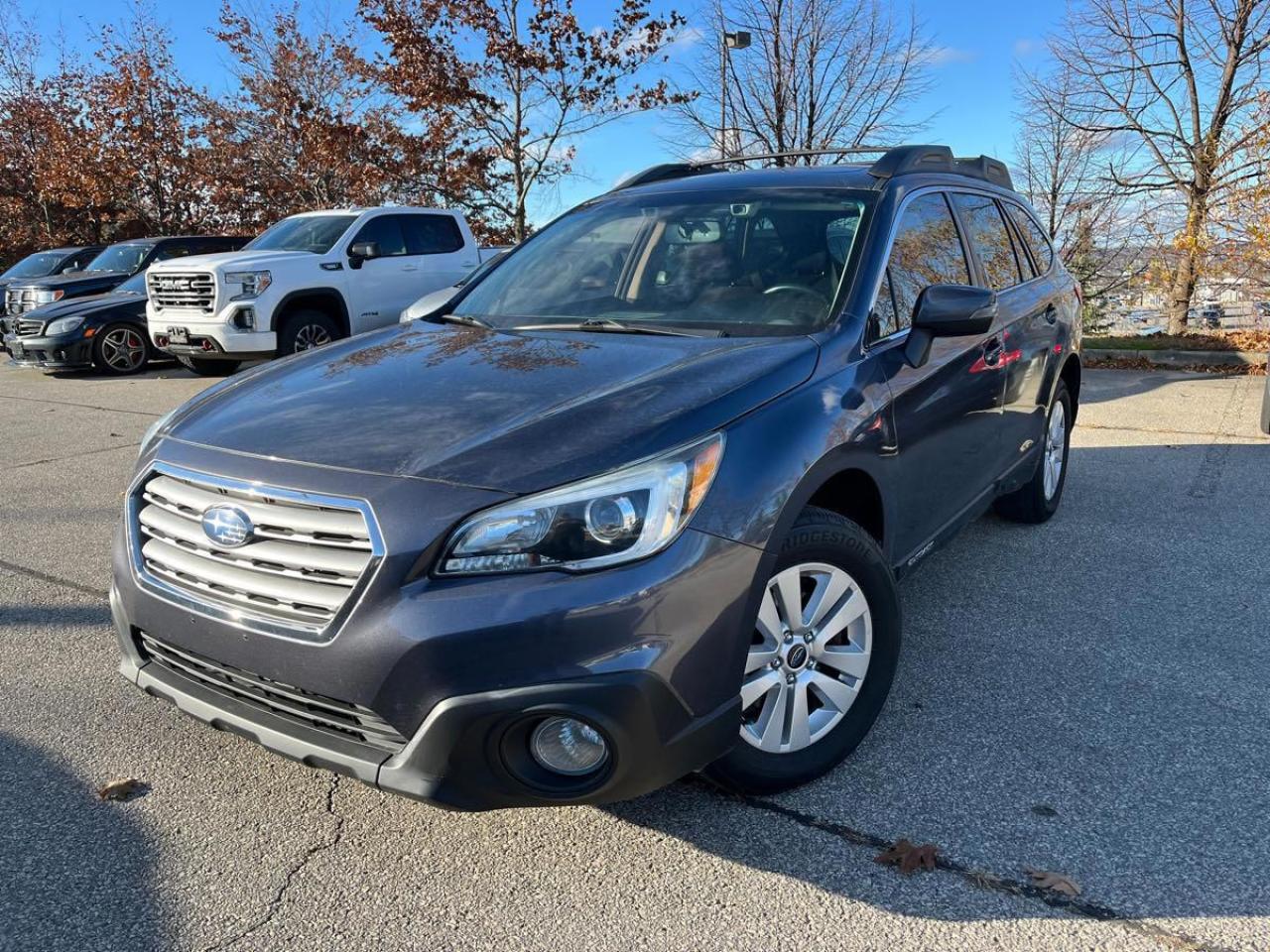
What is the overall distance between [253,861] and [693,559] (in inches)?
54.3

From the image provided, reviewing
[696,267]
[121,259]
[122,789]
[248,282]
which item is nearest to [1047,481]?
[696,267]

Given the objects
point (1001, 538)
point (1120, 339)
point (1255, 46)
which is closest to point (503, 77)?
point (1120, 339)

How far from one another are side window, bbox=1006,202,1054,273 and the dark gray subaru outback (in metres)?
1.59

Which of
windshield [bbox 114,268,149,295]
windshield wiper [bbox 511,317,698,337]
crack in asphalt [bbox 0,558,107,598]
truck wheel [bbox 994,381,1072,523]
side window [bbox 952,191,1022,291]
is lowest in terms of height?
crack in asphalt [bbox 0,558,107,598]

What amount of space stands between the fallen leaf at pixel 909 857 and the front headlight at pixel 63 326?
1254 cm

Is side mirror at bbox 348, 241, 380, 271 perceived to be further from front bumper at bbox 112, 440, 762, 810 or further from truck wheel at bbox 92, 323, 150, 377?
front bumper at bbox 112, 440, 762, 810

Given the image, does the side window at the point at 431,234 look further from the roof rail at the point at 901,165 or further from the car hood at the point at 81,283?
the roof rail at the point at 901,165

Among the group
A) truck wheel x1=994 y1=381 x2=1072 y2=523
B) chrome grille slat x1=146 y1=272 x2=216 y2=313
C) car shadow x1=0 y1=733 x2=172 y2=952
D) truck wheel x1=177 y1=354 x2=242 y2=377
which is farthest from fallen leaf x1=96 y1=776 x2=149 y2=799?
truck wheel x1=177 y1=354 x2=242 y2=377

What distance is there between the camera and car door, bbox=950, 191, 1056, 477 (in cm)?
408

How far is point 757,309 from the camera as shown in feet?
10.4

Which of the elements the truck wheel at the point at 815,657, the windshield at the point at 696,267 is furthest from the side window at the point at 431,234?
the truck wheel at the point at 815,657

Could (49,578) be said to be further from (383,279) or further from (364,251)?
(383,279)

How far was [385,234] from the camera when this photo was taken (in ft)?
37.8

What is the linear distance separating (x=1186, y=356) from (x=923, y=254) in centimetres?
919
